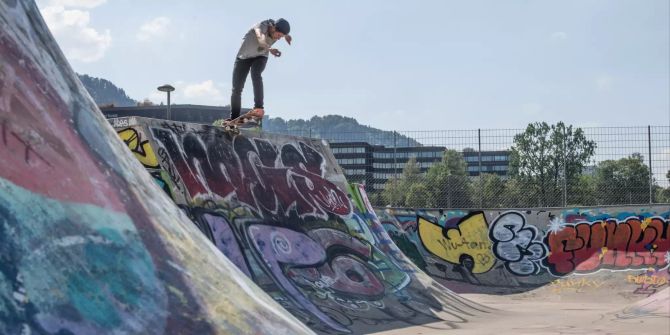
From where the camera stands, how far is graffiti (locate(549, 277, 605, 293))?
15.2 m

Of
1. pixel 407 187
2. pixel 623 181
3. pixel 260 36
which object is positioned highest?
pixel 260 36

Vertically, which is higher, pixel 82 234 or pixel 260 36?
pixel 260 36

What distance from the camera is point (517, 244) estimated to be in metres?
16.6

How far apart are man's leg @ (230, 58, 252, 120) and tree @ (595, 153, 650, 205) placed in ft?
43.4

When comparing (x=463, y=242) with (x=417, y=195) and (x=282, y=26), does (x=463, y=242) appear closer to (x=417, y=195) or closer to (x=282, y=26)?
(x=417, y=195)

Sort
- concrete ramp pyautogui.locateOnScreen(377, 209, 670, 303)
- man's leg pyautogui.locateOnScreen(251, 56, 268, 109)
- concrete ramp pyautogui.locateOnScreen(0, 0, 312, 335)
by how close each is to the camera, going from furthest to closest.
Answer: concrete ramp pyautogui.locateOnScreen(377, 209, 670, 303) → man's leg pyautogui.locateOnScreen(251, 56, 268, 109) → concrete ramp pyautogui.locateOnScreen(0, 0, 312, 335)

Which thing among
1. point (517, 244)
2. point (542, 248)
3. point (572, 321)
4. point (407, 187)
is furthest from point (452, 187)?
point (572, 321)

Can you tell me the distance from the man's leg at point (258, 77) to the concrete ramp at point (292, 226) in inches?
25.2

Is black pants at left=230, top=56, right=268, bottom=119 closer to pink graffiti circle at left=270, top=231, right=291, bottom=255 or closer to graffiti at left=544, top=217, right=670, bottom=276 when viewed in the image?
pink graffiti circle at left=270, top=231, right=291, bottom=255

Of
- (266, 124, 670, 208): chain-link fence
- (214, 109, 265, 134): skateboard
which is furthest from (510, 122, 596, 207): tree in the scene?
(214, 109, 265, 134): skateboard

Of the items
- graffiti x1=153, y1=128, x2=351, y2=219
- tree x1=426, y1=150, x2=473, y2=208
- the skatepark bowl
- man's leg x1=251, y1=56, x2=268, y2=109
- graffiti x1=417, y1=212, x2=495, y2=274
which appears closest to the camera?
the skatepark bowl

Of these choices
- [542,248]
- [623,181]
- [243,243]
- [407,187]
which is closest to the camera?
[243,243]

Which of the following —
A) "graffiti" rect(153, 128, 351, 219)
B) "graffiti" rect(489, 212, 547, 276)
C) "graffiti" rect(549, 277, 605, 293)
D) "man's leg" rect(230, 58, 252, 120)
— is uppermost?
"man's leg" rect(230, 58, 252, 120)

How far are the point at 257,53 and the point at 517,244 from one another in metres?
9.94
